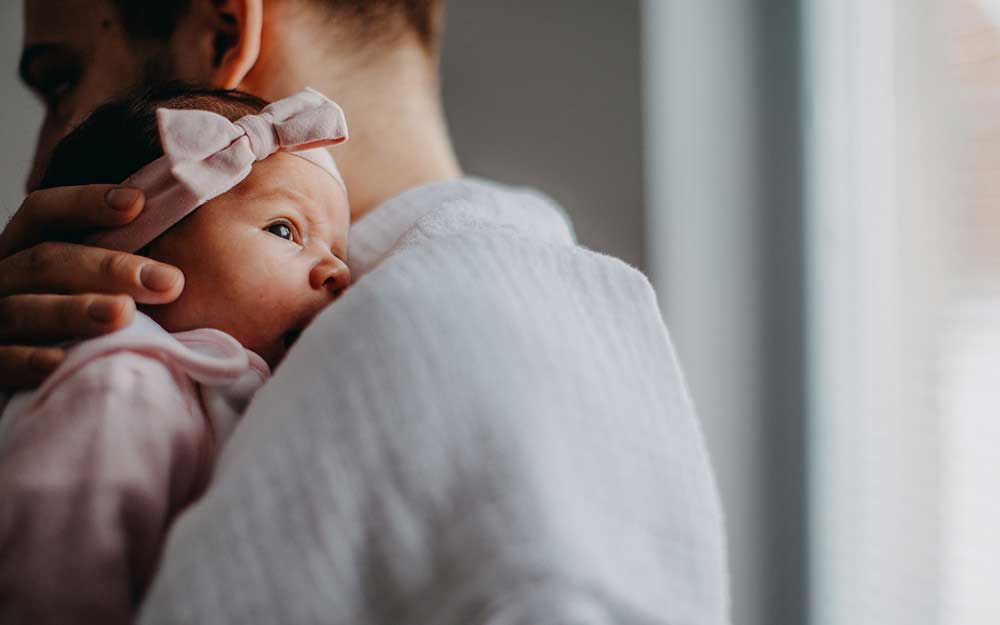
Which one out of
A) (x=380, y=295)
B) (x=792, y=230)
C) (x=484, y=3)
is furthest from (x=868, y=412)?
(x=380, y=295)

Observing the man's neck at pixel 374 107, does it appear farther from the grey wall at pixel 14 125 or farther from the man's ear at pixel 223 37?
the grey wall at pixel 14 125

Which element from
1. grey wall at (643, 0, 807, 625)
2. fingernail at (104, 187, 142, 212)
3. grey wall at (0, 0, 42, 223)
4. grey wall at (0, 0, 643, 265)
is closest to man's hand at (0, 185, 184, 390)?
fingernail at (104, 187, 142, 212)

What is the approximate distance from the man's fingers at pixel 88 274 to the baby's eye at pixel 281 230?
5 cm

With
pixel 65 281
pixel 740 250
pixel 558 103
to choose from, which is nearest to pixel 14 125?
pixel 65 281

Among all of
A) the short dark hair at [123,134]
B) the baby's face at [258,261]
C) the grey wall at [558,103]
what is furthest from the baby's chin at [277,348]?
the grey wall at [558,103]

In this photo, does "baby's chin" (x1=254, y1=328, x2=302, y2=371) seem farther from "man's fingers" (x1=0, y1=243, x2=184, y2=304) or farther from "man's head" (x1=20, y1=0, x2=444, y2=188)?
"man's head" (x1=20, y1=0, x2=444, y2=188)

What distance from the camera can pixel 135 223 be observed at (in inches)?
16.1

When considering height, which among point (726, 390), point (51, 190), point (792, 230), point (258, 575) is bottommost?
point (726, 390)

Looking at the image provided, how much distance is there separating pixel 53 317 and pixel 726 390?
2.76ft

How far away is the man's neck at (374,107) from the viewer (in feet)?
1.85

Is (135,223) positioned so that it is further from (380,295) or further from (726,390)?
(726,390)

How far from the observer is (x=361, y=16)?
23.6 inches

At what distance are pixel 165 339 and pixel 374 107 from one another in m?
0.29

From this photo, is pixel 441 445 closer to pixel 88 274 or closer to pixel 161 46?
pixel 88 274
